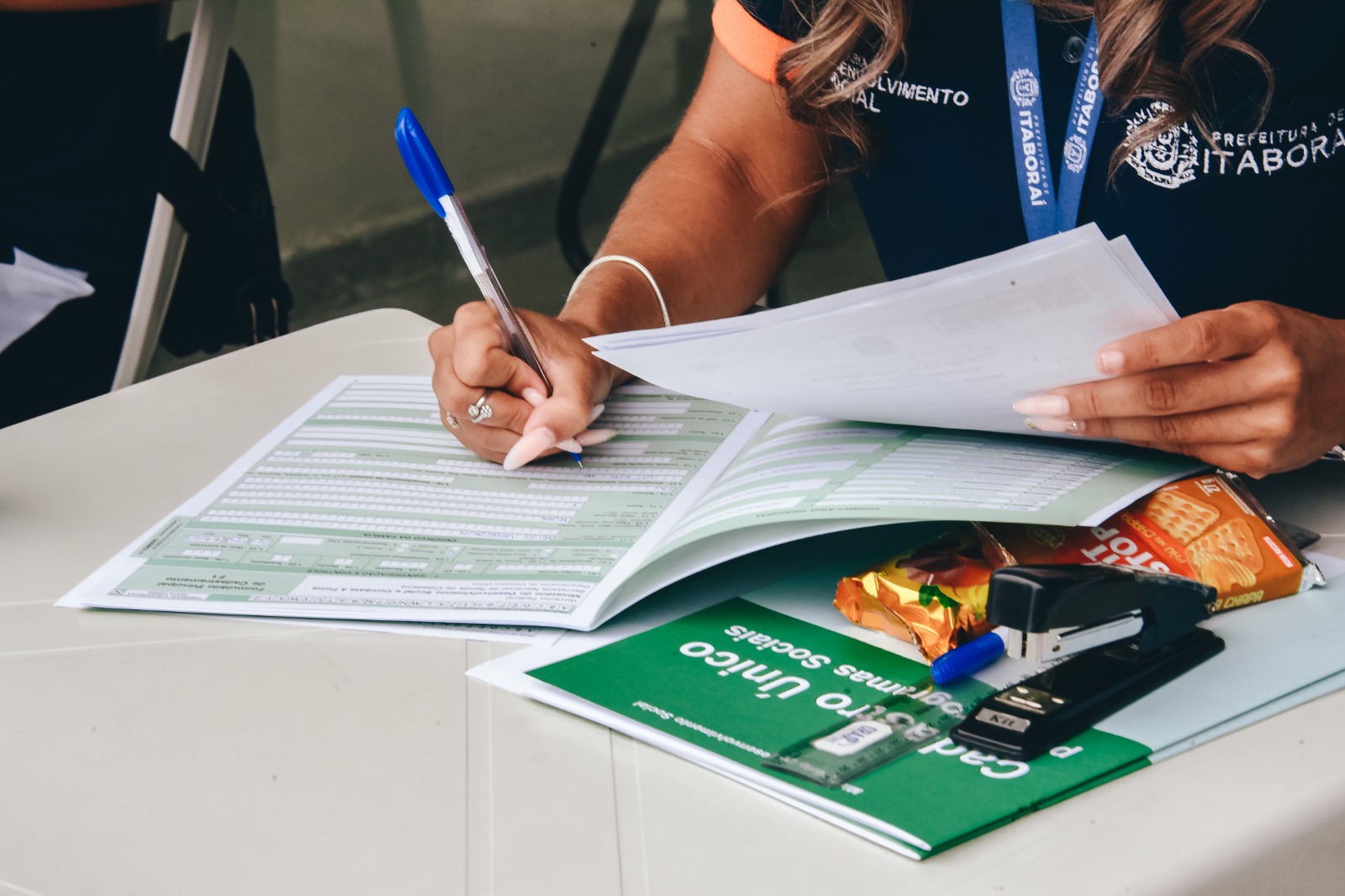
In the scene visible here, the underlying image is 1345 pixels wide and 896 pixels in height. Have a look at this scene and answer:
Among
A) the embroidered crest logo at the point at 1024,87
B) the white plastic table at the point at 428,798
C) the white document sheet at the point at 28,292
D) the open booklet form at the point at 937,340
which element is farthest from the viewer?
the white document sheet at the point at 28,292

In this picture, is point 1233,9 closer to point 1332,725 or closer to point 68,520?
point 1332,725

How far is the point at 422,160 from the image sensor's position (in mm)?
812

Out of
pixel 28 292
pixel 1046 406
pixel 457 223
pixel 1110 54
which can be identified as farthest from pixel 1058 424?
pixel 28 292

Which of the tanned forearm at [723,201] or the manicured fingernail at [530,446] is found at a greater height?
the tanned forearm at [723,201]

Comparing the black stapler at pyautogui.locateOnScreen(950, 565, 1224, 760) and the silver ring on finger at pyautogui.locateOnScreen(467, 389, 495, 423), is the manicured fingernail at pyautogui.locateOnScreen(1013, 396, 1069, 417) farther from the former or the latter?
the silver ring on finger at pyautogui.locateOnScreen(467, 389, 495, 423)

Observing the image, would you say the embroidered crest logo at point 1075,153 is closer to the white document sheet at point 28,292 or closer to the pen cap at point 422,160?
the pen cap at point 422,160

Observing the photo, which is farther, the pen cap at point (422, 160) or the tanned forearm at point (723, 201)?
the tanned forearm at point (723, 201)

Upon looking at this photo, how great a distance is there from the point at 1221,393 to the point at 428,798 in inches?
17.0

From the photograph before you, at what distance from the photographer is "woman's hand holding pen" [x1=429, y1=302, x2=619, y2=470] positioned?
2.65ft

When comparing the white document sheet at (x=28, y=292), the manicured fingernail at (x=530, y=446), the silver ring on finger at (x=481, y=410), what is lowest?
the manicured fingernail at (x=530, y=446)

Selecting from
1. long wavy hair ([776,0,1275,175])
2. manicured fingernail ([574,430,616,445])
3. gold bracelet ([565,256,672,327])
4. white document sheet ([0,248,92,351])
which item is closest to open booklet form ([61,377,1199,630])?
manicured fingernail ([574,430,616,445])

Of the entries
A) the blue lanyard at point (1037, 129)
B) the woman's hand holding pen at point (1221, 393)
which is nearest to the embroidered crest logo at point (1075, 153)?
the blue lanyard at point (1037, 129)

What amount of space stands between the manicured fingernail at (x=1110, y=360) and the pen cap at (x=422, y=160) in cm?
44

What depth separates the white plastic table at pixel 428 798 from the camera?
17.1 inches
